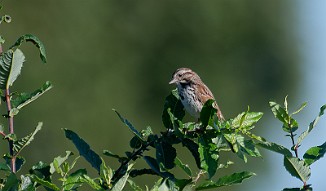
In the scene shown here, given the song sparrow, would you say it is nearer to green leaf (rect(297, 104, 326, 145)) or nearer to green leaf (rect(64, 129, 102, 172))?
green leaf (rect(64, 129, 102, 172))

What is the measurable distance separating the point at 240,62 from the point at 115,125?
28.7 feet

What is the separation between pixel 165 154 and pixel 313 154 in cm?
67

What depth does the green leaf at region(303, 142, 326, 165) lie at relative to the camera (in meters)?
3.96

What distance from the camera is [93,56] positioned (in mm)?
35875

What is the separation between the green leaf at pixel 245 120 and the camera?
4.28 meters

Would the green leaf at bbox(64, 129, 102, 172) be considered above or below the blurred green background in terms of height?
below

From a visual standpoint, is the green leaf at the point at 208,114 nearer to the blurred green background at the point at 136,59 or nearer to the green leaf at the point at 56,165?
the green leaf at the point at 56,165

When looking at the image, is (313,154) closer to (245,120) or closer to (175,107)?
(245,120)

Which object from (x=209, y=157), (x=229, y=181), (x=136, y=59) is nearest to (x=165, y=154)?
(x=209, y=157)

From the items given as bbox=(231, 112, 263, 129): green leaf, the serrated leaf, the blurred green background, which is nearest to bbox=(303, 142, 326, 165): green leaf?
bbox=(231, 112, 263, 129): green leaf

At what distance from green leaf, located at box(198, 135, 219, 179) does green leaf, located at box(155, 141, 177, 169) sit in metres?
0.12

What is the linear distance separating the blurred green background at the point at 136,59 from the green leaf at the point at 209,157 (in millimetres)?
24319

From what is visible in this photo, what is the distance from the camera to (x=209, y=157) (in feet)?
13.9

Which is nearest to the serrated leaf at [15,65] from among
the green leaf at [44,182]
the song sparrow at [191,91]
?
the green leaf at [44,182]
